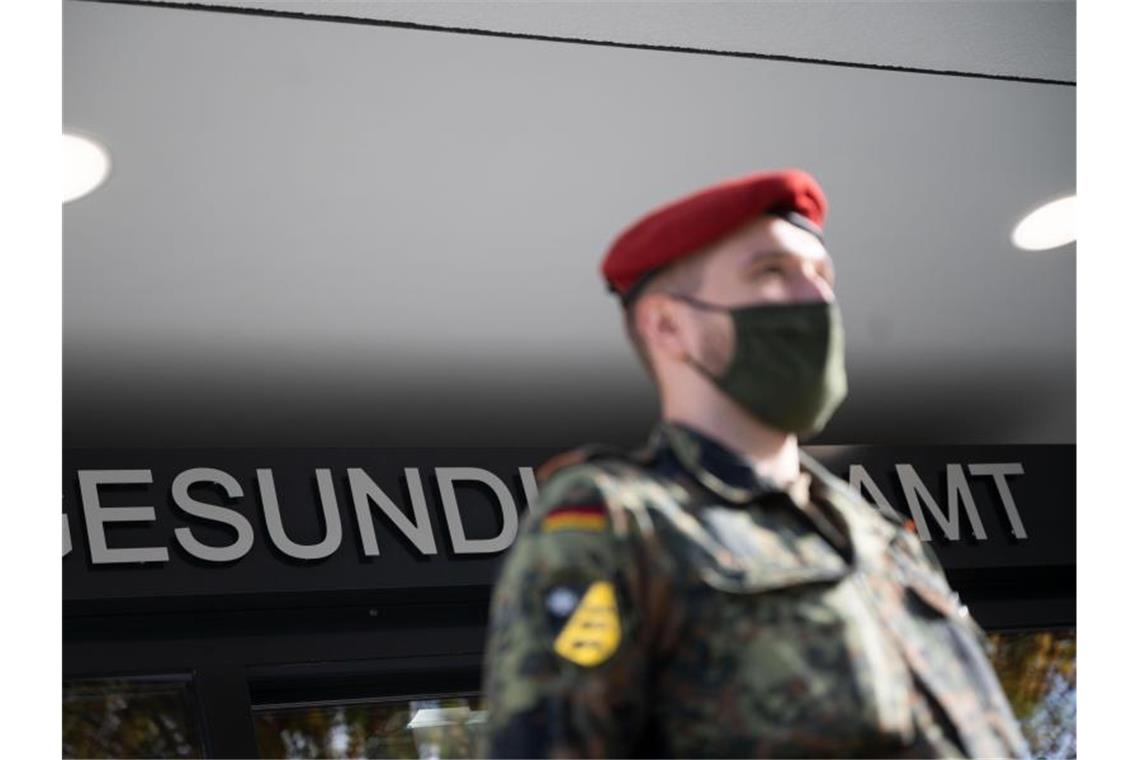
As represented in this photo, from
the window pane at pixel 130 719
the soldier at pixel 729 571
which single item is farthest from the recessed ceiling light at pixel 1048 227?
the soldier at pixel 729 571

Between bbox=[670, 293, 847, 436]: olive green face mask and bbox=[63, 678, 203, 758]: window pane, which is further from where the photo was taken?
bbox=[63, 678, 203, 758]: window pane

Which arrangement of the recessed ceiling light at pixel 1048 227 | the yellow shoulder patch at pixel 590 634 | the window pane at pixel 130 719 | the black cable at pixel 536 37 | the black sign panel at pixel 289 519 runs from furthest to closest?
1. the recessed ceiling light at pixel 1048 227
2. the black sign panel at pixel 289 519
3. the window pane at pixel 130 719
4. the black cable at pixel 536 37
5. the yellow shoulder patch at pixel 590 634

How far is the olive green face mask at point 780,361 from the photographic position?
140cm

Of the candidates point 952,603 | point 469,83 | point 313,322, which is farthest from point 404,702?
point 952,603

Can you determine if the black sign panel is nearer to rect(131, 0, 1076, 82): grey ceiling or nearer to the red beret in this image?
rect(131, 0, 1076, 82): grey ceiling

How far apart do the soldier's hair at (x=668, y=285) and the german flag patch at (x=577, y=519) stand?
25 cm

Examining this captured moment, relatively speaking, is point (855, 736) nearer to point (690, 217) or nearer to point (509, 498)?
point (690, 217)

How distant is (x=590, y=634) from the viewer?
46.8 inches

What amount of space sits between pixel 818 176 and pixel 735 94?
0.39 meters

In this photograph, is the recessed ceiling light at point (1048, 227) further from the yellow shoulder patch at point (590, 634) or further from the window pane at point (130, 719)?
the yellow shoulder patch at point (590, 634)

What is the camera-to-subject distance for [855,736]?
123 centimetres

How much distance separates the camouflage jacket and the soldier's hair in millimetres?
168

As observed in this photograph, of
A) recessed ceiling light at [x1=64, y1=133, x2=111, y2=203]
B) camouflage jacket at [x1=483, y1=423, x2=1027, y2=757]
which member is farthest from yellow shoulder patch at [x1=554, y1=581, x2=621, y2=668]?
recessed ceiling light at [x1=64, y1=133, x2=111, y2=203]

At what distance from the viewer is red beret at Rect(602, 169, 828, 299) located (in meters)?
1.41
